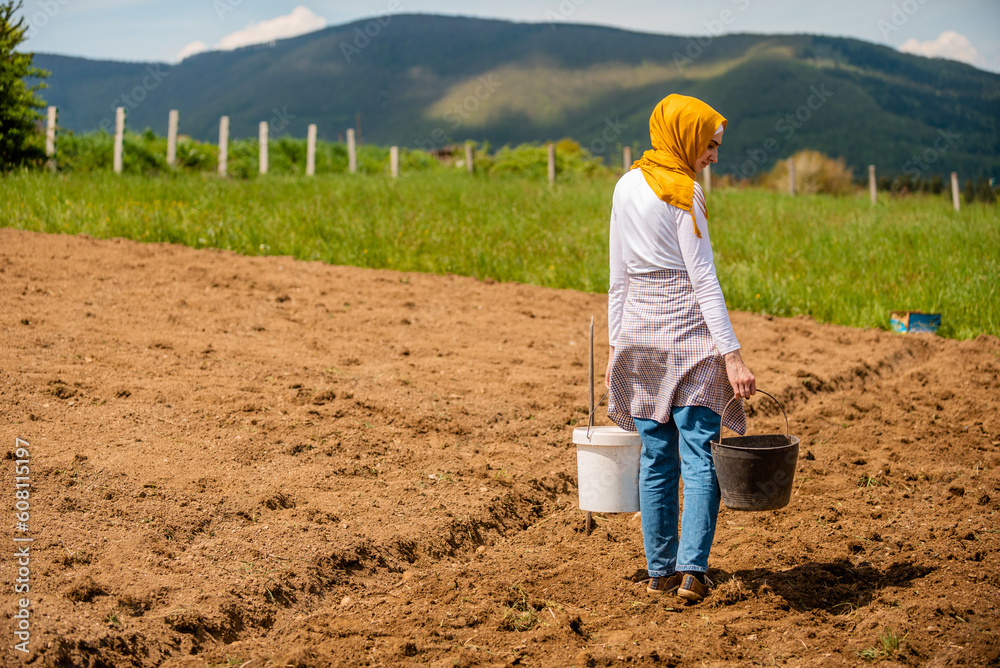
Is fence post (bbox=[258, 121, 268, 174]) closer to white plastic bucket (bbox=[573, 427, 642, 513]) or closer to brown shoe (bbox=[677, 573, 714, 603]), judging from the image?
white plastic bucket (bbox=[573, 427, 642, 513])

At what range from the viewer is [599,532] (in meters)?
3.99

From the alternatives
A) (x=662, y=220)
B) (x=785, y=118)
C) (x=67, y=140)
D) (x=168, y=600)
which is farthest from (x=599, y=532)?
(x=785, y=118)

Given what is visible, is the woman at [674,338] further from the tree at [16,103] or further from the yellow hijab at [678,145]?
the tree at [16,103]

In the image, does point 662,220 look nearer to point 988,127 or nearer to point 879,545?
point 879,545

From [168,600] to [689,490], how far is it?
2056 mm

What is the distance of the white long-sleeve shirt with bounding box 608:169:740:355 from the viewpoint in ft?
9.47
